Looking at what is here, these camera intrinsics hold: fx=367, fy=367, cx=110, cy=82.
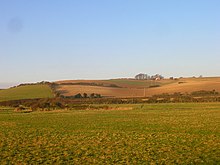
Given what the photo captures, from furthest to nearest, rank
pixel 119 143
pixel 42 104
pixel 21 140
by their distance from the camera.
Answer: pixel 42 104
pixel 21 140
pixel 119 143

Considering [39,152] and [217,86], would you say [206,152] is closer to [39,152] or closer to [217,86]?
[39,152]

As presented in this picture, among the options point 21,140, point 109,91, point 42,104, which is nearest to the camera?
point 21,140

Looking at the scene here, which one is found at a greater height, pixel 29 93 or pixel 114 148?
pixel 29 93

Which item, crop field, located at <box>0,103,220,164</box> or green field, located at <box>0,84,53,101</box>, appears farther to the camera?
green field, located at <box>0,84,53,101</box>

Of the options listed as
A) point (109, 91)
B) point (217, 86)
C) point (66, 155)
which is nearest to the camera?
point (66, 155)

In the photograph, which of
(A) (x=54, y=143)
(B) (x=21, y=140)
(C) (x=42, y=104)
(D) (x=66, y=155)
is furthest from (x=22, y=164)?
(C) (x=42, y=104)

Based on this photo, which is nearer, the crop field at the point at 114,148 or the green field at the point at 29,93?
the crop field at the point at 114,148

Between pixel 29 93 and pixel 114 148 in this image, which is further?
pixel 29 93

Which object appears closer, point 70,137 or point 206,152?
point 206,152

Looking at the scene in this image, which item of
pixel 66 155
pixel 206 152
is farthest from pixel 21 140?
pixel 206 152

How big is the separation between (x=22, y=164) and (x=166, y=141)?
1008cm

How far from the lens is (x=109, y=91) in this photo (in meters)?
112

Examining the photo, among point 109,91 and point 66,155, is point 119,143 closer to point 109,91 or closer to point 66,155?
point 66,155

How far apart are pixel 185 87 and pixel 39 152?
3711 inches
